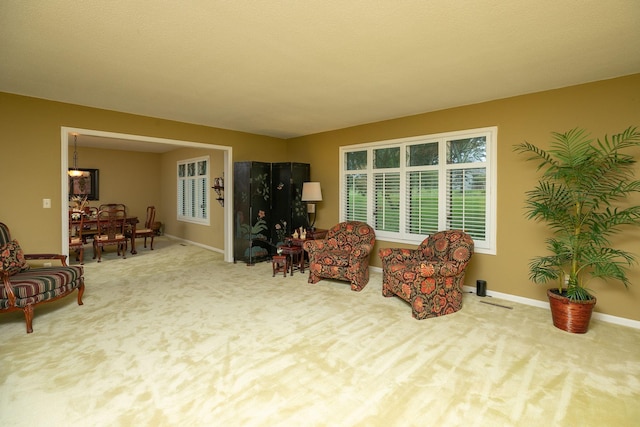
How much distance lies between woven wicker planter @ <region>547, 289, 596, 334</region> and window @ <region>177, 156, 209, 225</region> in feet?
23.3

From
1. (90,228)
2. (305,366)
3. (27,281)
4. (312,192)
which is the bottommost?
(305,366)

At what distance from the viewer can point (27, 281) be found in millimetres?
3172

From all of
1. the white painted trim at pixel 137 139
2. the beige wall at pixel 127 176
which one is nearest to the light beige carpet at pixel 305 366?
the white painted trim at pixel 137 139

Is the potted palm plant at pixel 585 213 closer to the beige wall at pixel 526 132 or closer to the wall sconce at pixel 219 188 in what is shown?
the beige wall at pixel 526 132

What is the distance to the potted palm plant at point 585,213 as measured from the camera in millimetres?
3078

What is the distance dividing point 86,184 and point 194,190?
295 cm

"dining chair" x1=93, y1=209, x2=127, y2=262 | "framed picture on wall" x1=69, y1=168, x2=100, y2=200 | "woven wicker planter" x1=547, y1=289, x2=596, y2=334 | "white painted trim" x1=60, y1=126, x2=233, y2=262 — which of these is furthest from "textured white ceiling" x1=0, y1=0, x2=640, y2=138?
"framed picture on wall" x1=69, y1=168, x2=100, y2=200

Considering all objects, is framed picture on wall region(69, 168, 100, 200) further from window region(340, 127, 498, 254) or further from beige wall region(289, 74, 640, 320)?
beige wall region(289, 74, 640, 320)

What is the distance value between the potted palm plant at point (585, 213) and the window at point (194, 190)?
A: 6.94 meters

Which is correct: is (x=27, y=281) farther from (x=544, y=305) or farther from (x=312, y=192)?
(x=544, y=305)

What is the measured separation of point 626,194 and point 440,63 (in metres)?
2.36

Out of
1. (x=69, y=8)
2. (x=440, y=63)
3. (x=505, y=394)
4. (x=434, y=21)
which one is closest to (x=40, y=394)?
(x=69, y=8)

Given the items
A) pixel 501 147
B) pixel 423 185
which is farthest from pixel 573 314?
pixel 423 185

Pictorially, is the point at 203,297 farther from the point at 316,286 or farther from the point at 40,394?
the point at 40,394
